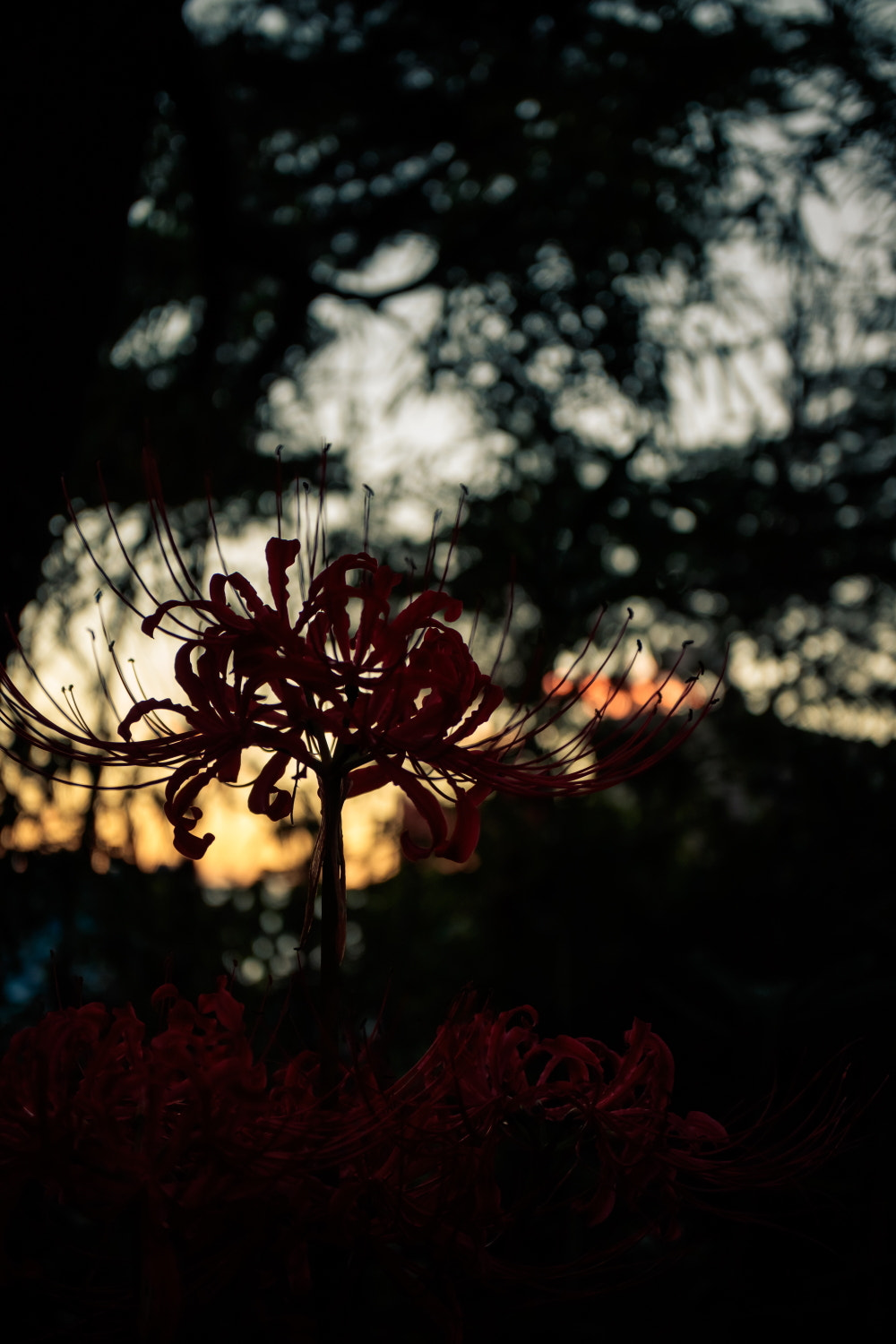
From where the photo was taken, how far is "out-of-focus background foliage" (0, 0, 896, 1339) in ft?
8.03

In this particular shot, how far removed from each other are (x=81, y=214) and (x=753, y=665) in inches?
99.5

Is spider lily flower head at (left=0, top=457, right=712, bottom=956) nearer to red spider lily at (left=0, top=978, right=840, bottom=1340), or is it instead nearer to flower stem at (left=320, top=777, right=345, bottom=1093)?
flower stem at (left=320, top=777, right=345, bottom=1093)

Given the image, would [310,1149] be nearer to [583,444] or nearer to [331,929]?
[331,929]

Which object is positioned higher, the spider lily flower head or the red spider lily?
the spider lily flower head

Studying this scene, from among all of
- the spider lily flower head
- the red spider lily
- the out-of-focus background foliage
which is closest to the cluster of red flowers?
the red spider lily

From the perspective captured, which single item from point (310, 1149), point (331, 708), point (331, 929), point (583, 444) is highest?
point (583, 444)

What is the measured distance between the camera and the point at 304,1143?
74cm

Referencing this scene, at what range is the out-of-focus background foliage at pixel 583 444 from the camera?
2.45 meters

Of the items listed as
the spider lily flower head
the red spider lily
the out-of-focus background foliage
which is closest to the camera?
the red spider lily

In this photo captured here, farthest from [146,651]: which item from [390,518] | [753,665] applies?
[753,665]

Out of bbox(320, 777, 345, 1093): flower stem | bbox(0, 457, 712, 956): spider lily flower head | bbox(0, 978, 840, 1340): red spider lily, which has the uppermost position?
bbox(0, 457, 712, 956): spider lily flower head

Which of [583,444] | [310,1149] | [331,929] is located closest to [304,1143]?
[310,1149]

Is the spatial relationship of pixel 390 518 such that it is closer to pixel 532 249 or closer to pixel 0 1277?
pixel 532 249

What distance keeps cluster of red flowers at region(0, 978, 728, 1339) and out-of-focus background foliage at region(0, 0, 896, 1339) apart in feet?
5.00
